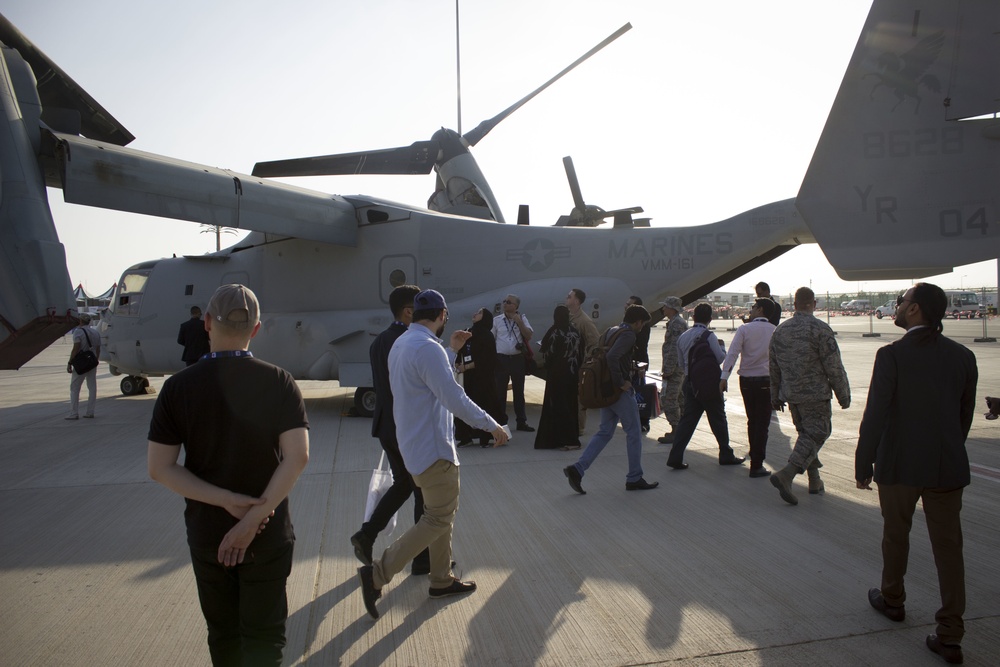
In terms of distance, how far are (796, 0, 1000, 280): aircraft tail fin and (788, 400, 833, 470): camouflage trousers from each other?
177 centimetres

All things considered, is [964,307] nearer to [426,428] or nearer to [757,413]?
[757,413]

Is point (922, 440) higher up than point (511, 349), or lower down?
lower down

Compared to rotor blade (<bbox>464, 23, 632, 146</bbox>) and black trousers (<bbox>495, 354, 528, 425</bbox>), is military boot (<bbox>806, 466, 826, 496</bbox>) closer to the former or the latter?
black trousers (<bbox>495, 354, 528, 425</bbox>)

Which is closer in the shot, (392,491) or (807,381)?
(392,491)

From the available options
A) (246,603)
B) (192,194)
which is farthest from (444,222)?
(246,603)

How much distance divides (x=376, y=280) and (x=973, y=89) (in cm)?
799

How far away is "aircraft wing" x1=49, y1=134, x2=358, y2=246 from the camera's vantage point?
7.86m

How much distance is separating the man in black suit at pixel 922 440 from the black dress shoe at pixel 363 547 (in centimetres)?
265

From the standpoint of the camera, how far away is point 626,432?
5477 millimetres

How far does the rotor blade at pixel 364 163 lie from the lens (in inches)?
502

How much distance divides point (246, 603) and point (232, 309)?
3.38 ft

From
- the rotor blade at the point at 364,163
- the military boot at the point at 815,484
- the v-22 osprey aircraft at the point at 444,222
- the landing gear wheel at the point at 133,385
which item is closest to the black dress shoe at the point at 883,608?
the military boot at the point at 815,484

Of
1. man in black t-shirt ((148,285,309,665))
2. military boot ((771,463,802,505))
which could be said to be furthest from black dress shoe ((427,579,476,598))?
military boot ((771,463,802,505))

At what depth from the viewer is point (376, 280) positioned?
1061 centimetres
